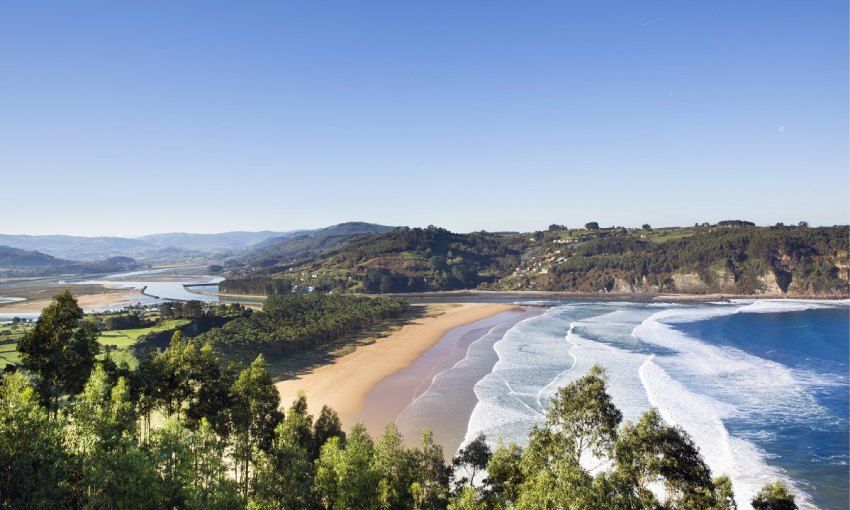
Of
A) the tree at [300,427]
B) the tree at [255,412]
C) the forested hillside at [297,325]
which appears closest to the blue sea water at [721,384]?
the tree at [300,427]

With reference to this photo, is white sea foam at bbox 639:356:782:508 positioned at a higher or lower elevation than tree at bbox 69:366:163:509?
lower

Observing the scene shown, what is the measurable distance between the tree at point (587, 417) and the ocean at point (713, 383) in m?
20.0

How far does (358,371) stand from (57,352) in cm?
4392

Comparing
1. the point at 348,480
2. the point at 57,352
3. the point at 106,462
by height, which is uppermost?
the point at 57,352

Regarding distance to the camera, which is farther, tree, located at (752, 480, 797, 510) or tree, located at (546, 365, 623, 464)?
tree, located at (752, 480, 797, 510)

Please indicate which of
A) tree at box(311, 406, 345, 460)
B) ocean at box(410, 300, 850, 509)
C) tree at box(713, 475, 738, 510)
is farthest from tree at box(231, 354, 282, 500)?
tree at box(713, 475, 738, 510)

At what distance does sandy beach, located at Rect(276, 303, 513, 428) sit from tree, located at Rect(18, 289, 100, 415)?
24956 mm

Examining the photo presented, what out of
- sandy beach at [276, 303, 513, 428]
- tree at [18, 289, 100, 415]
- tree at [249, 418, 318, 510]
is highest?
tree at [18, 289, 100, 415]

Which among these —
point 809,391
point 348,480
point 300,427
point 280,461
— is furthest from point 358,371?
point 809,391

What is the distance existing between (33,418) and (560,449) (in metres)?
20.0

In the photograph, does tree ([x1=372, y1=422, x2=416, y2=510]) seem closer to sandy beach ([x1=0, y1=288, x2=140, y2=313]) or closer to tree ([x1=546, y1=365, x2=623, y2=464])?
tree ([x1=546, y1=365, x2=623, y2=464])

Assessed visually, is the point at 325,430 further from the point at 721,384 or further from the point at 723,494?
the point at 721,384

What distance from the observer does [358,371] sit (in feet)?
217

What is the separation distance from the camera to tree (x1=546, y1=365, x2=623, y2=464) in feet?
62.1
